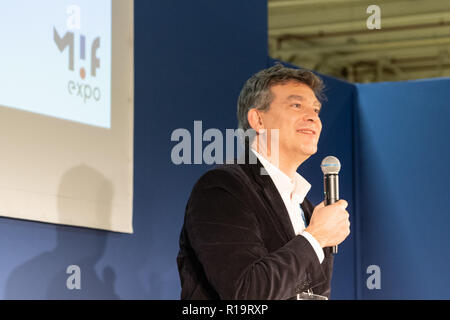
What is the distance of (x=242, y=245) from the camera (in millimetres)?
2010

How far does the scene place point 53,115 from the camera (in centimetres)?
346

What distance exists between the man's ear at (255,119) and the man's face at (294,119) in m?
0.02

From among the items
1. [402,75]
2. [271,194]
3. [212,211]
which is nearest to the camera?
[212,211]

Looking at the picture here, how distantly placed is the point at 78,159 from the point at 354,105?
2315 mm

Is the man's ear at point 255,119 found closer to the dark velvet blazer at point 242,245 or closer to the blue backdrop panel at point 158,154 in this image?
the dark velvet blazer at point 242,245

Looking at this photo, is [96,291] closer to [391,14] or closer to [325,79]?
[325,79]

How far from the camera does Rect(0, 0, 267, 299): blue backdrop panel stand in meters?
3.40

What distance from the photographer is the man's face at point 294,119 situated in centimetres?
233

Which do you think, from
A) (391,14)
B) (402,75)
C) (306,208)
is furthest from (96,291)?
(402,75)
